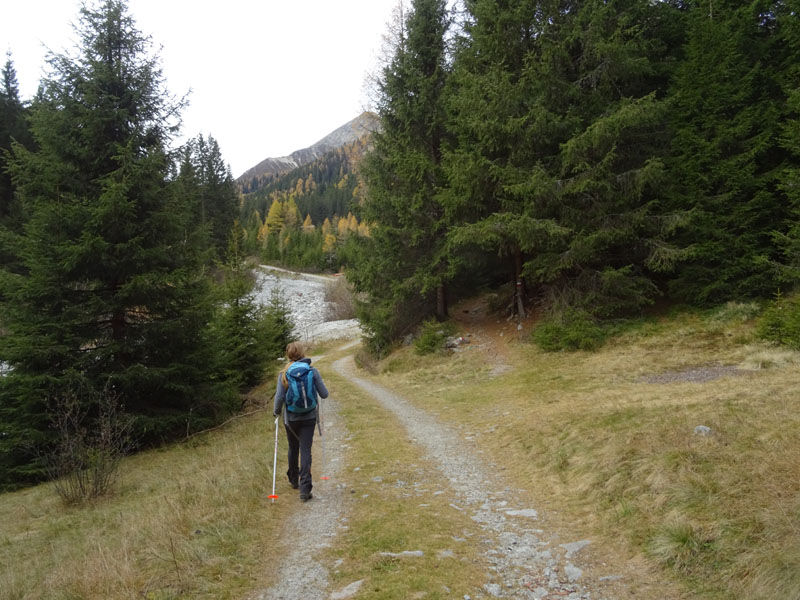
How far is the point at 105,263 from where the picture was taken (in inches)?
461

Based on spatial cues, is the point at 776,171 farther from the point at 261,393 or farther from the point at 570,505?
the point at 261,393

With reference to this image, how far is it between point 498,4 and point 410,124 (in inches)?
224

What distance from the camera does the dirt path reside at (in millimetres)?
3668

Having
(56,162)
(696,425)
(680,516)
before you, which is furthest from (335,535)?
(56,162)

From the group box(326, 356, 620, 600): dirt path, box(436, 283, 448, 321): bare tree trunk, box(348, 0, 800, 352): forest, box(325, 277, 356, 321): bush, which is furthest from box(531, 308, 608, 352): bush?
box(325, 277, 356, 321): bush

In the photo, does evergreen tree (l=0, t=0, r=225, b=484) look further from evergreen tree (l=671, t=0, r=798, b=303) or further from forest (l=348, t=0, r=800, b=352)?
evergreen tree (l=671, t=0, r=798, b=303)

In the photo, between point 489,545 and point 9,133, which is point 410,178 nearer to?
point 489,545

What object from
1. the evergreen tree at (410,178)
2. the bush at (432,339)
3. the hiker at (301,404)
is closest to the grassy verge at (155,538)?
the hiker at (301,404)

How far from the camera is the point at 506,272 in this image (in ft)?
71.0

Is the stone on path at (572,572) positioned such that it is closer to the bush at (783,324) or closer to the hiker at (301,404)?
the hiker at (301,404)

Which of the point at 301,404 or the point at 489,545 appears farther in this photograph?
the point at 301,404


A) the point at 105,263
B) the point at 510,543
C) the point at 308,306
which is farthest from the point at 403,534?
the point at 308,306

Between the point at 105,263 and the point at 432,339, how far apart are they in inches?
461

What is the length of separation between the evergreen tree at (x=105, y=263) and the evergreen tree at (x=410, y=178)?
898cm
